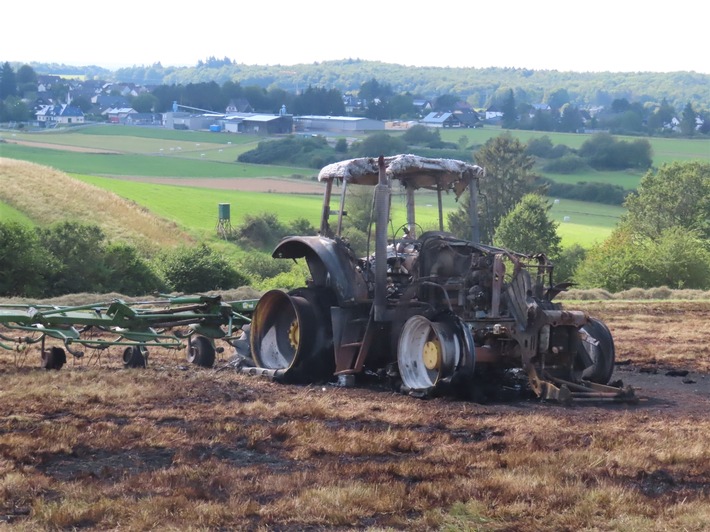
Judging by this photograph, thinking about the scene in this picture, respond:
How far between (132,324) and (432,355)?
4.14 meters

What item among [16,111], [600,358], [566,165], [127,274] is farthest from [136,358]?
[16,111]

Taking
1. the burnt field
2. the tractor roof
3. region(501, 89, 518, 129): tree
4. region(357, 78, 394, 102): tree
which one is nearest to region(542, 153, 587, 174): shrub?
region(501, 89, 518, 129): tree

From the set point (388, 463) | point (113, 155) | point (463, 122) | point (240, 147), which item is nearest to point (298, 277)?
point (388, 463)

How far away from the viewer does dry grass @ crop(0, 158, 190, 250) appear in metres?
45.2

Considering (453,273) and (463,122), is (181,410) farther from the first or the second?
(463,122)

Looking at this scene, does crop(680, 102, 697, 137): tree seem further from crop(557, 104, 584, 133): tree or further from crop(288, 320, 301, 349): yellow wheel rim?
crop(288, 320, 301, 349): yellow wheel rim

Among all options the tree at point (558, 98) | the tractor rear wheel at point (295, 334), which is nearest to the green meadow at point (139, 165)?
the tractor rear wheel at point (295, 334)

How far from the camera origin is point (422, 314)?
12.0 m

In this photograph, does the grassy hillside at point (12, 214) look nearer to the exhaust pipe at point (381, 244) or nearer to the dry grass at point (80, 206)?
the dry grass at point (80, 206)

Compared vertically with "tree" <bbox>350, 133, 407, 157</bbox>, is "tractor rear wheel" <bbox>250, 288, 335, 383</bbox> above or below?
above

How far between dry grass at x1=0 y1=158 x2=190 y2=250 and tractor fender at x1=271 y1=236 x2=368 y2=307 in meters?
30.7

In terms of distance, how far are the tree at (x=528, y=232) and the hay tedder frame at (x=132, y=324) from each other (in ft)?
124

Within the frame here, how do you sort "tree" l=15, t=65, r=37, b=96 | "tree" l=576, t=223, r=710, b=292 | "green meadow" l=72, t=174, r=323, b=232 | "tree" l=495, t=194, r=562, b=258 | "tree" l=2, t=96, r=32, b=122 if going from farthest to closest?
"tree" l=15, t=65, r=37, b=96, "tree" l=2, t=96, r=32, b=122, "green meadow" l=72, t=174, r=323, b=232, "tree" l=495, t=194, r=562, b=258, "tree" l=576, t=223, r=710, b=292

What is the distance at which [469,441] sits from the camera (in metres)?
9.50
